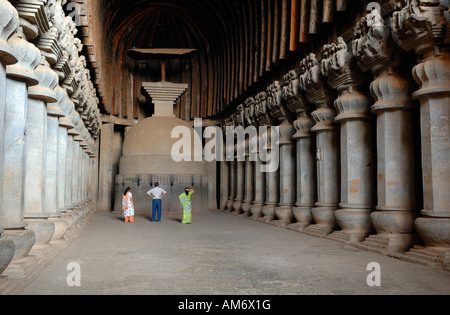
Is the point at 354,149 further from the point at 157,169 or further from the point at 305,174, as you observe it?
the point at 157,169

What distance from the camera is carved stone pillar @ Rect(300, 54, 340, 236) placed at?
10109 millimetres

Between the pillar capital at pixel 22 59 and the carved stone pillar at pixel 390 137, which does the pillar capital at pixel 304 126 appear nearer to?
the carved stone pillar at pixel 390 137

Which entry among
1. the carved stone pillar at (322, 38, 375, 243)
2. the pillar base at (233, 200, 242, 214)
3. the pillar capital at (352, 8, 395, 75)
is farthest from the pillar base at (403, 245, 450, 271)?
the pillar base at (233, 200, 242, 214)

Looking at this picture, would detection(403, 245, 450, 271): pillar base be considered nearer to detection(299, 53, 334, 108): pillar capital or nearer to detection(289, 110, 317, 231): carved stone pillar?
detection(299, 53, 334, 108): pillar capital

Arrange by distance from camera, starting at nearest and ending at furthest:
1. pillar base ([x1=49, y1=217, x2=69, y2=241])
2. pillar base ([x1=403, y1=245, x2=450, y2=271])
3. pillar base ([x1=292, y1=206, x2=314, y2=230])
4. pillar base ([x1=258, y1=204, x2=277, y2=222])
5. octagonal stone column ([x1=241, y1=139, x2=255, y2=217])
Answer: pillar base ([x1=403, y1=245, x2=450, y2=271]) < pillar base ([x1=49, y1=217, x2=69, y2=241]) < pillar base ([x1=292, y1=206, x2=314, y2=230]) < pillar base ([x1=258, y1=204, x2=277, y2=222]) < octagonal stone column ([x1=241, y1=139, x2=255, y2=217])

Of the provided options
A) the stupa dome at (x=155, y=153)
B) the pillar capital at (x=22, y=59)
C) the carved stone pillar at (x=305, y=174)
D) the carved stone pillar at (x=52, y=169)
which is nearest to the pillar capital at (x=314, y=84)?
the carved stone pillar at (x=305, y=174)

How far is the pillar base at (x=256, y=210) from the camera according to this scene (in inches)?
609

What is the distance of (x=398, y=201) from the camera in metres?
7.39

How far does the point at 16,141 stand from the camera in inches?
197

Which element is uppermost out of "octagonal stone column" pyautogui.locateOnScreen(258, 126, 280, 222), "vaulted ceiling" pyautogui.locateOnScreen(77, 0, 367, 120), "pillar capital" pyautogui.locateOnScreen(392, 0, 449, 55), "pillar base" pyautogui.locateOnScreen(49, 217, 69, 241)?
"vaulted ceiling" pyautogui.locateOnScreen(77, 0, 367, 120)

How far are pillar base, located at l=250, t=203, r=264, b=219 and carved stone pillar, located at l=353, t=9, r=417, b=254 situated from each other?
7.95 meters

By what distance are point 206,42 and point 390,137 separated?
1664 cm

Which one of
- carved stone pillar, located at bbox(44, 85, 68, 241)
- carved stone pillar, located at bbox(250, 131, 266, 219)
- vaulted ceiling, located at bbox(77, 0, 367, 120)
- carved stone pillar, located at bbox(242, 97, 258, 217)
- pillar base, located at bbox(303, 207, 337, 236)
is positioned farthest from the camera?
carved stone pillar, located at bbox(242, 97, 258, 217)

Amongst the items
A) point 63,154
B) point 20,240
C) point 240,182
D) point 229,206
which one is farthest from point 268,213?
point 20,240
